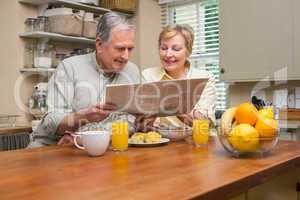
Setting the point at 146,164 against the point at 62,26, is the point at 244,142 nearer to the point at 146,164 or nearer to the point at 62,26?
the point at 146,164

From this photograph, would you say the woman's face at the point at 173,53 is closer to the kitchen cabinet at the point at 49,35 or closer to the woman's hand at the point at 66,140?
the woman's hand at the point at 66,140

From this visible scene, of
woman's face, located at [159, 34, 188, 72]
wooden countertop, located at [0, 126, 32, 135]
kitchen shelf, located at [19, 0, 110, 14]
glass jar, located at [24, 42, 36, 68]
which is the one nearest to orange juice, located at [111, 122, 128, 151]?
Result: woman's face, located at [159, 34, 188, 72]

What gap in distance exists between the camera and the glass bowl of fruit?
1178 millimetres

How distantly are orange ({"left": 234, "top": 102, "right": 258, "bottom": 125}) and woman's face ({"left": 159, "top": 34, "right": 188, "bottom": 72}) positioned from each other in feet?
3.09

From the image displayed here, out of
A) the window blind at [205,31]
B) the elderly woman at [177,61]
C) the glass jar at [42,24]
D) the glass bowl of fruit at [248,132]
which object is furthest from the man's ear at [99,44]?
the window blind at [205,31]

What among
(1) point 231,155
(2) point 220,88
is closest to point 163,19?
(2) point 220,88

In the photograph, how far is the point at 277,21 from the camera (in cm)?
311

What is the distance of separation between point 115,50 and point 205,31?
7.72 ft

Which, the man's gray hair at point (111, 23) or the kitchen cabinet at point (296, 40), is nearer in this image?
the man's gray hair at point (111, 23)

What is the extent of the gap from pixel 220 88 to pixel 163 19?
1145mm

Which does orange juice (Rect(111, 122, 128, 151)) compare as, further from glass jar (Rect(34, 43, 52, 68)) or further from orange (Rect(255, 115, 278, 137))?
glass jar (Rect(34, 43, 52, 68))

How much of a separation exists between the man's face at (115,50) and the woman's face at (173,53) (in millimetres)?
302

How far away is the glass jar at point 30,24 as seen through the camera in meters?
3.17

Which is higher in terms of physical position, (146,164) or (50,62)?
(50,62)
